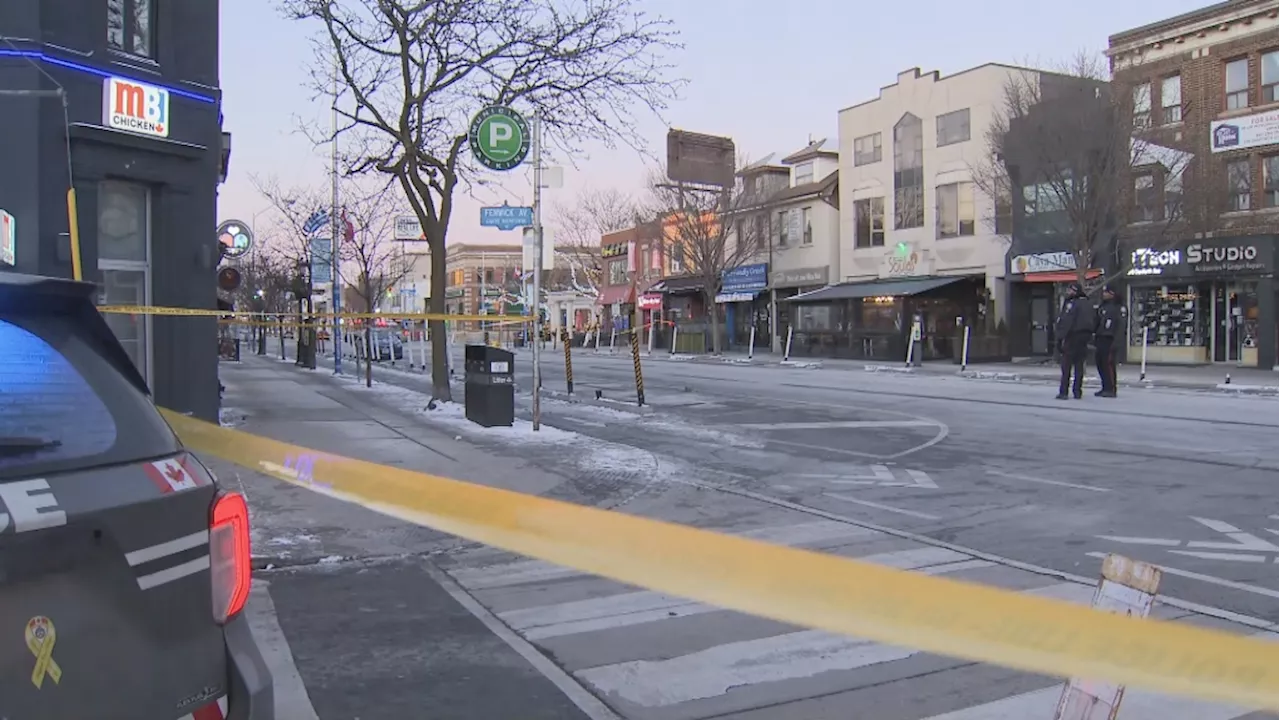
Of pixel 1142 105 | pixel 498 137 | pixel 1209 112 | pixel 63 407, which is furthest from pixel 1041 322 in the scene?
pixel 63 407

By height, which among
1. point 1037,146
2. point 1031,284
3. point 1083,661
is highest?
point 1037,146

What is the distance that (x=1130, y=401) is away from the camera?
54.7ft

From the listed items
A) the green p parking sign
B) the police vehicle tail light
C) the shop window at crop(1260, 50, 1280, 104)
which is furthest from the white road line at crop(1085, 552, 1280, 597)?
the shop window at crop(1260, 50, 1280, 104)

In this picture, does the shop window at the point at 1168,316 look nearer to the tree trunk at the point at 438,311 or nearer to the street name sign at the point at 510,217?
the tree trunk at the point at 438,311

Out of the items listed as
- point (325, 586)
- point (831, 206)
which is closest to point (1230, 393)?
point (325, 586)

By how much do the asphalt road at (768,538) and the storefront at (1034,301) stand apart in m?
15.7

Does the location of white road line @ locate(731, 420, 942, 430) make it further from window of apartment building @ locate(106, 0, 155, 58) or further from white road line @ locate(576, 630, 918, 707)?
window of apartment building @ locate(106, 0, 155, 58)

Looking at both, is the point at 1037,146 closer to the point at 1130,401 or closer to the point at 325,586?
the point at 1130,401

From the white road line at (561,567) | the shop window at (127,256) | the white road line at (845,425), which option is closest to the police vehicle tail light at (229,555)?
the white road line at (561,567)

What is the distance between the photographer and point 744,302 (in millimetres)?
48125

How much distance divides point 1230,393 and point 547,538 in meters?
19.6

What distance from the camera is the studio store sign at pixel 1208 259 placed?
2578cm

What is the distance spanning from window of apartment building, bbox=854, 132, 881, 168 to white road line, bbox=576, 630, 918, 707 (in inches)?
1446

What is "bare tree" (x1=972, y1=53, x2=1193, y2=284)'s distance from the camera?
2653cm
